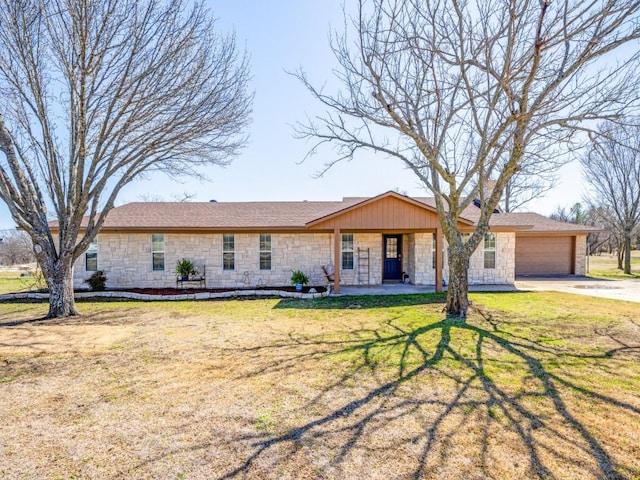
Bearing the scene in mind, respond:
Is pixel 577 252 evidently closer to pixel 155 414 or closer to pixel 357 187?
pixel 357 187

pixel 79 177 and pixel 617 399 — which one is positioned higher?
pixel 79 177

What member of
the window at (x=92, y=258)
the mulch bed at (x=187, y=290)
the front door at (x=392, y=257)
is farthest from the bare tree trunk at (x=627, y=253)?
the window at (x=92, y=258)

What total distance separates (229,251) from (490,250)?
10.7 meters

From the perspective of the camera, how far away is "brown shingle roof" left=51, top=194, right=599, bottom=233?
1282cm

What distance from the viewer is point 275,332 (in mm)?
6980

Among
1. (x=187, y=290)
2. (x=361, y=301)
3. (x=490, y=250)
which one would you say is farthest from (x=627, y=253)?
(x=187, y=290)

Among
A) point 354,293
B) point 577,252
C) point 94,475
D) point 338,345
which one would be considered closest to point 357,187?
point 354,293

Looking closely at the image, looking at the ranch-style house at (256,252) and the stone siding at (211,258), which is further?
the stone siding at (211,258)

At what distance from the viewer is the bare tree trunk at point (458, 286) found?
27.2 feet

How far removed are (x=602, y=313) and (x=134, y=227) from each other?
14.9 meters

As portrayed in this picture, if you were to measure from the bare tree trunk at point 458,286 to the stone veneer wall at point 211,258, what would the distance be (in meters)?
5.84

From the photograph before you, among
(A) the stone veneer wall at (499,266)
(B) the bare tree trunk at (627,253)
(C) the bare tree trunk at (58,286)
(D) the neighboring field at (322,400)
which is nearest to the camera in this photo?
(D) the neighboring field at (322,400)

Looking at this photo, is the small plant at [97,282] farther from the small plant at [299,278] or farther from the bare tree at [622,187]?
the bare tree at [622,187]

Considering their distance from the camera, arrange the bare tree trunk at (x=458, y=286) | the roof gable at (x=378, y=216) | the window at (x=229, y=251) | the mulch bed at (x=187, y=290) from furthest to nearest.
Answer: the window at (x=229, y=251) < the mulch bed at (x=187, y=290) < the roof gable at (x=378, y=216) < the bare tree trunk at (x=458, y=286)
